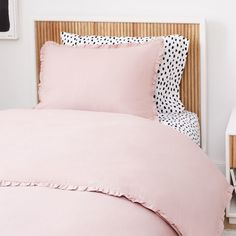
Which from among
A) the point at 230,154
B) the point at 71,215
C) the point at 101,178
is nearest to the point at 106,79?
the point at 230,154

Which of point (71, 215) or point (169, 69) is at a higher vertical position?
point (169, 69)

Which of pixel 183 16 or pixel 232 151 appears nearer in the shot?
pixel 232 151

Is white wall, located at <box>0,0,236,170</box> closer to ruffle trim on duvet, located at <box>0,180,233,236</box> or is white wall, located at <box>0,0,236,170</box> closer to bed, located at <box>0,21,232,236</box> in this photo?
bed, located at <box>0,21,232,236</box>

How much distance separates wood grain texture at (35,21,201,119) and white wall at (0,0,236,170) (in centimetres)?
7

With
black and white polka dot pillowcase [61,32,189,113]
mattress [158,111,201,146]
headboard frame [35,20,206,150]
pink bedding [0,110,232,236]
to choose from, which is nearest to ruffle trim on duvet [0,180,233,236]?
pink bedding [0,110,232,236]

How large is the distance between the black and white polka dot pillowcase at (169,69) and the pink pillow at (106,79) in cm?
11

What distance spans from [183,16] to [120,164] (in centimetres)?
147

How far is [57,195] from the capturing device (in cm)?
187

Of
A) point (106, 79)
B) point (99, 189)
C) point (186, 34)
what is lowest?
point (99, 189)

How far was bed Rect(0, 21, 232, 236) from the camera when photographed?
5.73 ft

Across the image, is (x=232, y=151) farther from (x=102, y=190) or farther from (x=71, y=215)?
(x=71, y=215)

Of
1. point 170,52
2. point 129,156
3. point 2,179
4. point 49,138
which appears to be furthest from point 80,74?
point 2,179

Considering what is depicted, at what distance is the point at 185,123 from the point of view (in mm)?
3090

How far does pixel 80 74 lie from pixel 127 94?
262mm
